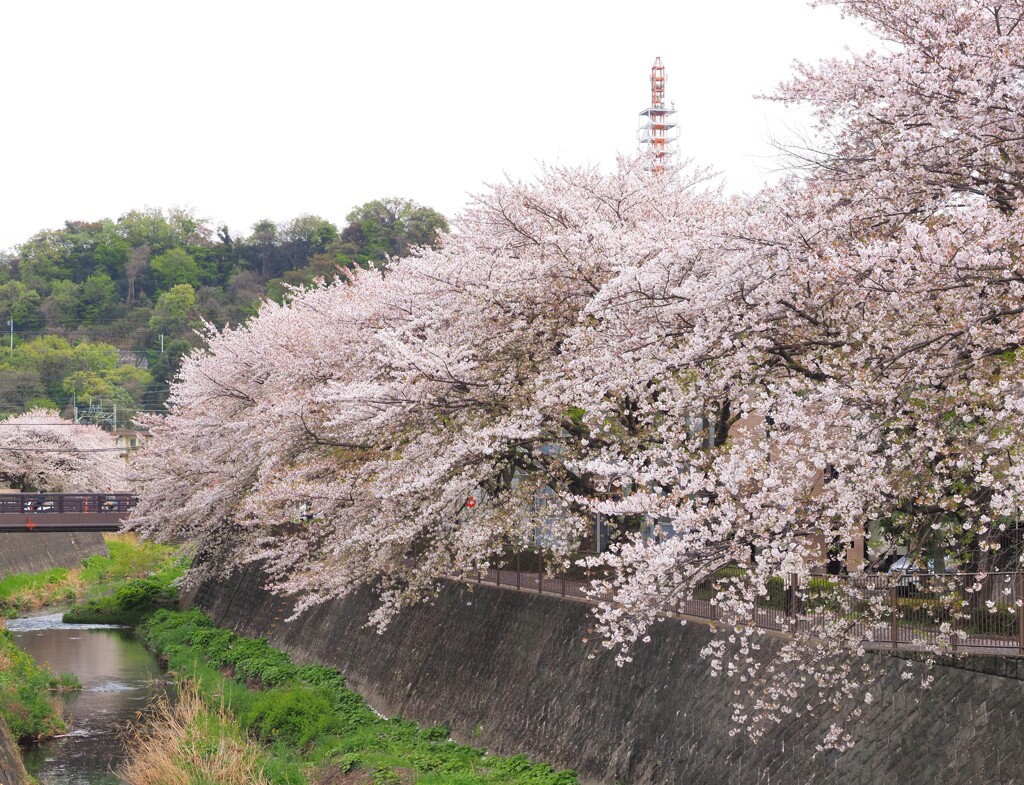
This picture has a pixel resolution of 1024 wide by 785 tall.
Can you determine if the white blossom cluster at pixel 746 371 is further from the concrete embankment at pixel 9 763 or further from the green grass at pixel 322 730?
the concrete embankment at pixel 9 763

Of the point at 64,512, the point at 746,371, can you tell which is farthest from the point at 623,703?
the point at 64,512

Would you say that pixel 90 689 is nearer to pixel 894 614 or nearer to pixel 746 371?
pixel 746 371

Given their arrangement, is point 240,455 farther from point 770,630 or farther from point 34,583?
point 34,583

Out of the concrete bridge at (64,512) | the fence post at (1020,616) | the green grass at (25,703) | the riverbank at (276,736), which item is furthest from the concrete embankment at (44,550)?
the fence post at (1020,616)

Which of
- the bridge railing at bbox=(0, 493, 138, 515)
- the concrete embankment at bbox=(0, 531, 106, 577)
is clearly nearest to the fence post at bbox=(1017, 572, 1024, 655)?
the bridge railing at bbox=(0, 493, 138, 515)

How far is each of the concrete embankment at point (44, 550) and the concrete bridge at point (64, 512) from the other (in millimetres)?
3797

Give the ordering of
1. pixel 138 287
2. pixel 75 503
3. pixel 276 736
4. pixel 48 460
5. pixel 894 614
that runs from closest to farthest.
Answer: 1. pixel 894 614
2. pixel 276 736
3. pixel 75 503
4. pixel 48 460
5. pixel 138 287

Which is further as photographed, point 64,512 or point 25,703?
point 64,512

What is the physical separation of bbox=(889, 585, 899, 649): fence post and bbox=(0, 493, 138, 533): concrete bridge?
37.2 meters

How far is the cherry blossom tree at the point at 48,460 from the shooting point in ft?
203

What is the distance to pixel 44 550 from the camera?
184 feet

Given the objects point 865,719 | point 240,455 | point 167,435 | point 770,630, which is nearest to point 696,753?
point 770,630

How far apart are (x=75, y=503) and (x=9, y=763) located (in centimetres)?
3123

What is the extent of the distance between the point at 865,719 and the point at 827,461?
142 inches
